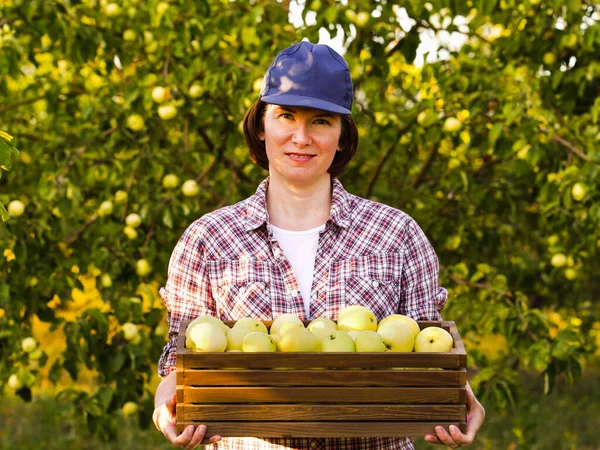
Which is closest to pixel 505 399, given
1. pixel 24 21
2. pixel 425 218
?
pixel 425 218

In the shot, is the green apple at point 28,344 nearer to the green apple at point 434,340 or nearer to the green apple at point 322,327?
the green apple at point 322,327

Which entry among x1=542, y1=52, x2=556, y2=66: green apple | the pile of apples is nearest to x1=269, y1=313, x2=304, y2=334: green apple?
the pile of apples

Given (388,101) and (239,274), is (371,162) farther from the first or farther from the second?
(239,274)

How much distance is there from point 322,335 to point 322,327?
30 mm

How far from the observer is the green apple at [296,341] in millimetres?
1841

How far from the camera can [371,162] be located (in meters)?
4.56

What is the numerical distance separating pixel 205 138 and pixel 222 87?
365 millimetres

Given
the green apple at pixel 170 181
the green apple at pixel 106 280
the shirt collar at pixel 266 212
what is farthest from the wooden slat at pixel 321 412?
the green apple at pixel 170 181

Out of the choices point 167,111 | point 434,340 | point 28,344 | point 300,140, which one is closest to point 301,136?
point 300,140

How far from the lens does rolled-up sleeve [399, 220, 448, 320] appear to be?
2.22 meters

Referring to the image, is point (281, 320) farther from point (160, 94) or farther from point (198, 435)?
point (160, 94)

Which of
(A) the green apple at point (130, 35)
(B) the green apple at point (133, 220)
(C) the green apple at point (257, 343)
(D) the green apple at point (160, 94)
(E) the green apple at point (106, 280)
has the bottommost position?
(E) the green apple at point (106, 280)

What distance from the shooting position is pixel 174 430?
6.37ft

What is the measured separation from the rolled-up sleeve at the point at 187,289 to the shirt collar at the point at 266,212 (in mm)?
121
